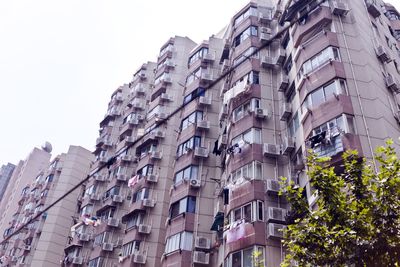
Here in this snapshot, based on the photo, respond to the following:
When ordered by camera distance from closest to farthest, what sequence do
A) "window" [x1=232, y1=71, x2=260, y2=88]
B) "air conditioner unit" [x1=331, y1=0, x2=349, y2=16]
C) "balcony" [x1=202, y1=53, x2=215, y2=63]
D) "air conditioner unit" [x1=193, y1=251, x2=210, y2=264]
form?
"air conditioner unit" [x1=331, y1=0, x2=349, y2=16]
"air conditioner unit" [x1=193, y1=251, x2=210, y2=264]
"window" [x1=232, y1=71, x2=260, y2=88]
"balcony" [x1=202, y1=53, x2=215, y2=63]

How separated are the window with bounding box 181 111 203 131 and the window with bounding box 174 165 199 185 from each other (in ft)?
12.9

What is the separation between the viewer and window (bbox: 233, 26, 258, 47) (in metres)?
28.0

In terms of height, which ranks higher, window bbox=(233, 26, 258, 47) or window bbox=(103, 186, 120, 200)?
window bbox=(233, 26, 258, 47)

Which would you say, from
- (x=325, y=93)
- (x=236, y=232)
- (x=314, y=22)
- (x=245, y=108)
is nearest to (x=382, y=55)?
(x=314, y=22)

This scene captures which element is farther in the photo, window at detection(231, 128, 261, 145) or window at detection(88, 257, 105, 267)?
window at detection(88, 257, 105, 267)

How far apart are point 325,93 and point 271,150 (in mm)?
4204

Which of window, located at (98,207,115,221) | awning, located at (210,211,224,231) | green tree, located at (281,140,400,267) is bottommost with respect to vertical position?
green tree, located at (281,140,400,267)

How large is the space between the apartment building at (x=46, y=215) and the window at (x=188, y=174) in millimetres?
22657

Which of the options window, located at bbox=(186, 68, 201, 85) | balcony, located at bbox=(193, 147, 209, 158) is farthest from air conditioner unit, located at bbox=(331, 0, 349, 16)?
window, located at bbox=(186, 68, 201, 85)

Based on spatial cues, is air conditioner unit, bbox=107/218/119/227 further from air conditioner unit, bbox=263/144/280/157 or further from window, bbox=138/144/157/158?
air conditioner unit, bbox=263/144/280/157

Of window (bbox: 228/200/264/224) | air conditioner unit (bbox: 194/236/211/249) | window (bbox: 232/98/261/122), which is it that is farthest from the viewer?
air conditioner unit (bbox: 194/236/211/249)

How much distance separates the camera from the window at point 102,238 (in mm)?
32531

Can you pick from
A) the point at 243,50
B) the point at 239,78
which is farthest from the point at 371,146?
the point at 243,50

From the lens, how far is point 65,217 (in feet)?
147
